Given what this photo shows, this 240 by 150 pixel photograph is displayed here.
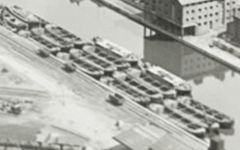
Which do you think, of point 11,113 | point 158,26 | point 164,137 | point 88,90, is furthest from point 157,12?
point 164,137

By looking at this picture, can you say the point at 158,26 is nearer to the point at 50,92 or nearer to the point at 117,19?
the point at 117,19

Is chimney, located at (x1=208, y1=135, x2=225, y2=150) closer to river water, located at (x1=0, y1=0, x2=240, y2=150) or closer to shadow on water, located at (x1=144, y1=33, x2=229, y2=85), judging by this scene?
river water, located at (x1=0, y1=0, x2=240, y2=150)

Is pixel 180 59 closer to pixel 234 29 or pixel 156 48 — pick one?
pixel 156 48

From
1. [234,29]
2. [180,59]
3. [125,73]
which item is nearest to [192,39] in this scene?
[180,59]

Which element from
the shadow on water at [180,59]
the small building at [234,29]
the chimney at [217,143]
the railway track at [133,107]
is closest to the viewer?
the chimney at [217,143]

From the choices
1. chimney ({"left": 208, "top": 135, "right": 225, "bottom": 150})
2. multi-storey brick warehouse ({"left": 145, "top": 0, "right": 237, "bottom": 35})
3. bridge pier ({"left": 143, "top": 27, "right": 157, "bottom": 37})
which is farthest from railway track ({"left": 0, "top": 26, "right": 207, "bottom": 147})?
multi-storey brick warehouse ({"left": 145, "top": 0, "right": 237, "bottom": 35})

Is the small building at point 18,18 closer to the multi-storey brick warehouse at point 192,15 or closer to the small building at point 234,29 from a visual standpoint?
the multi-storey brick warehouse at point 192,15

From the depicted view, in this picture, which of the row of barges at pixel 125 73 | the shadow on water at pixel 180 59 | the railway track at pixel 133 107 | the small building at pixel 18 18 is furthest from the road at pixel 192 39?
the railway track at pixel 133 107

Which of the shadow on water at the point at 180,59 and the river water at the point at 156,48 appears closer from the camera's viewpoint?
the river water at the point at 156,48
